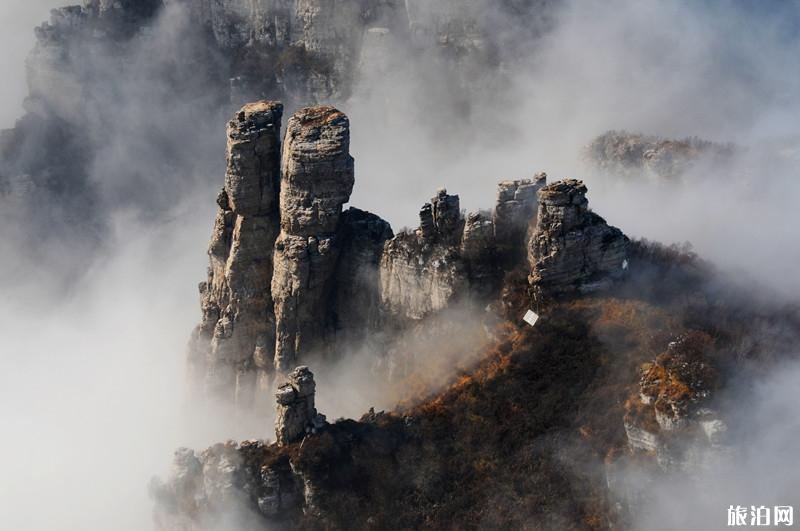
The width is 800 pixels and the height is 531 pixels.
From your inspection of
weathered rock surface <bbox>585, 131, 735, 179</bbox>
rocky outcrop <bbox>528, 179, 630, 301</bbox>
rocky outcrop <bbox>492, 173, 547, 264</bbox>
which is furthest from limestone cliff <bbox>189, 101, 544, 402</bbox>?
weathered rock surface <bbox>585, 131, 735, 179</bbox>

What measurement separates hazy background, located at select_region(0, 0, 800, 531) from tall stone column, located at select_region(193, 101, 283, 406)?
304cm

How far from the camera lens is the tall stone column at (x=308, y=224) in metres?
55.6

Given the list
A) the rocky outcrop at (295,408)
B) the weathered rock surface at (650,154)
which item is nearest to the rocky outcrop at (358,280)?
the rocky outcrop at (295,408)

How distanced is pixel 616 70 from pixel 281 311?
169ft

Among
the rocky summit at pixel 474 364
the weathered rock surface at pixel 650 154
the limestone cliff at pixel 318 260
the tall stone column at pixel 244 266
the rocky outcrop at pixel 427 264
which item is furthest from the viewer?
the weathered rock surface at pixel 650 154

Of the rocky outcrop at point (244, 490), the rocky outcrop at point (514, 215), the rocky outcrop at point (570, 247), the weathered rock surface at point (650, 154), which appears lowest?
the rocky outcrop at point (244, 490)

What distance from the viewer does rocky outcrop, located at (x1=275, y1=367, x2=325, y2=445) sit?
47.8 meters

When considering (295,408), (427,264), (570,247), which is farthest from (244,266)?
(570,247)

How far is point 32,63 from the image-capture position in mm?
113438

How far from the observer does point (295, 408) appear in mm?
47969

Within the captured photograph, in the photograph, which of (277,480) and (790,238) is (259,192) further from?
(790,238)

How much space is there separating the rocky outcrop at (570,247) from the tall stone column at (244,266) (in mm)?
17478

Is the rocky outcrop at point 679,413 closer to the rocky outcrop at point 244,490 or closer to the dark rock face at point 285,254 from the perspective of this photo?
the rocky outcrop at point 244,490

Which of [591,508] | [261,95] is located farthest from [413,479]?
[261,95]
